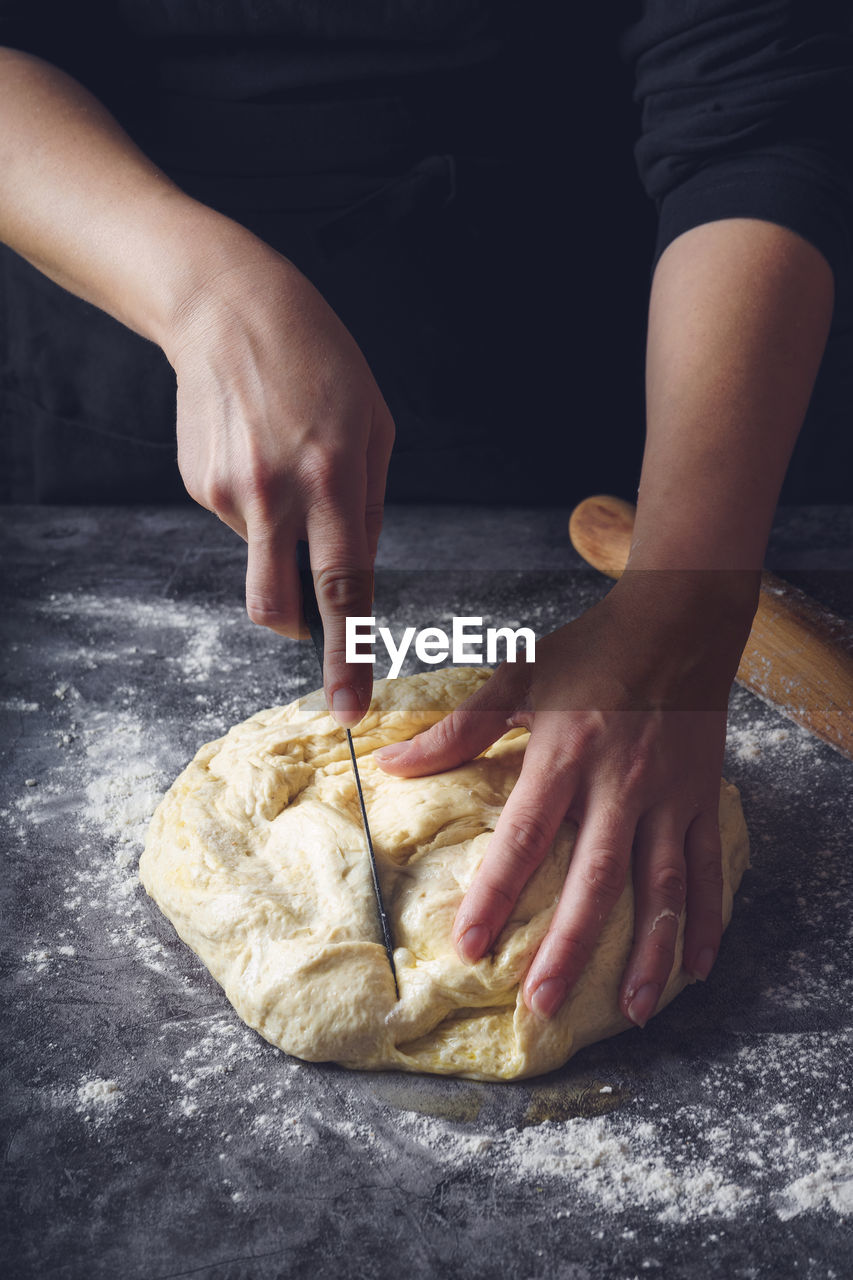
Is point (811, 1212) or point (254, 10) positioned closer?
point (811, 1212)

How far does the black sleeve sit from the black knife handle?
994 millimetres

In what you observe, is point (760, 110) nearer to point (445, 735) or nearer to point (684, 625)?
point (684, 625)

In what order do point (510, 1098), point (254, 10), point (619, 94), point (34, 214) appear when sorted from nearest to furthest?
point (510, 1098) → point (34, 214) → point (254, 10) → point (619, 94)

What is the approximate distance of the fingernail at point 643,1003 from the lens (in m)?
1.32

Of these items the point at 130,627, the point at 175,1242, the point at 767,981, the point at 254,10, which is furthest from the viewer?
the point at 130,627

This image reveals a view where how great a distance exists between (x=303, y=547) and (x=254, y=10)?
4.01 feet

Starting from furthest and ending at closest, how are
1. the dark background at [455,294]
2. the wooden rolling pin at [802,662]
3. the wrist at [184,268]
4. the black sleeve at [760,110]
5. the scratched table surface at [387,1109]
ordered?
the dark background at [455,294] → the wooden rolling pin at [802,662] → the black sleeve at [760,110] → the wrist at [184,268] → the scratched table surface at [387,1109]

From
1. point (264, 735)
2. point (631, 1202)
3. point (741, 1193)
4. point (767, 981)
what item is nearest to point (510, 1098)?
point (631, 1202)

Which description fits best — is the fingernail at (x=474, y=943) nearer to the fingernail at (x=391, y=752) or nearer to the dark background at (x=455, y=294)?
the fingernail at (x=391, y=752)

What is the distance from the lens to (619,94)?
2.10 metres

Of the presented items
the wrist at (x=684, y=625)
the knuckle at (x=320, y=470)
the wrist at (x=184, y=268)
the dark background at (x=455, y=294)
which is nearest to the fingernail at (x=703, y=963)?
the wrist at (x=684, y=625)

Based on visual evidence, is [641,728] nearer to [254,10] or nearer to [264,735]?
[264,735]

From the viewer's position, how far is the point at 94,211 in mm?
1528

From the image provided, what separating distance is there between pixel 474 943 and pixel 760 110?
1.41 meters
